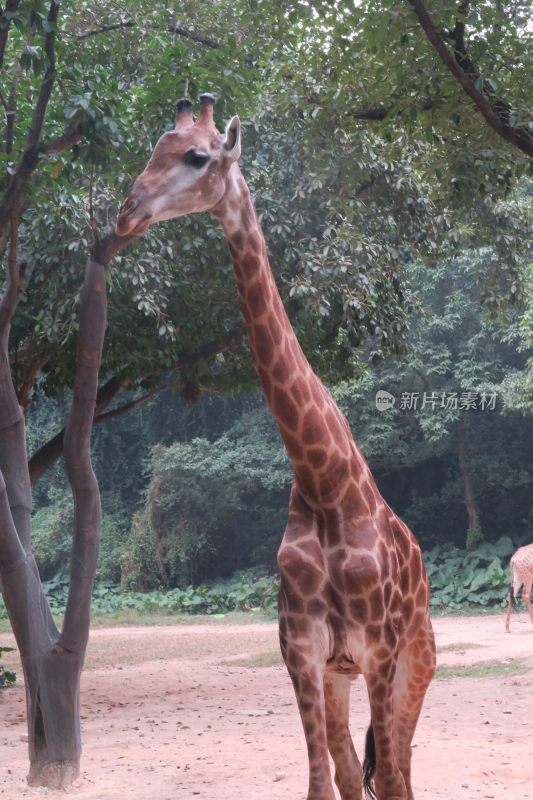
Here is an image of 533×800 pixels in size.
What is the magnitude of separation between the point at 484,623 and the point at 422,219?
28.3 feet

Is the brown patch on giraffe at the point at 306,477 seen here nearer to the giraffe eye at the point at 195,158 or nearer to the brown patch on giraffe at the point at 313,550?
the brown patch on giraffe at the point at 313,550

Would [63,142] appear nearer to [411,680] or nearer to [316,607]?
[316,607]

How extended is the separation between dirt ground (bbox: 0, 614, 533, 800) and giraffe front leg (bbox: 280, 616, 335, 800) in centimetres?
227

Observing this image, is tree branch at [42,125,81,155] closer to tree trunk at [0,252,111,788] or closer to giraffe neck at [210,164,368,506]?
tree trunk at [0,252,111,788]

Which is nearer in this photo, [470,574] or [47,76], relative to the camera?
[47,76]

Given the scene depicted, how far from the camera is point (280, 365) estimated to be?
142 inches

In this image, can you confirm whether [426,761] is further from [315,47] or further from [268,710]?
[315,47]

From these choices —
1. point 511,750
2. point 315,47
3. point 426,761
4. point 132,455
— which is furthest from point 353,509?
point 132,455

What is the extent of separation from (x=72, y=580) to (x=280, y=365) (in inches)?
126

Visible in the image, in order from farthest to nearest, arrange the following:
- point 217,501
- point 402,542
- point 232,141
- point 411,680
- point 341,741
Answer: point 217,501 → point 411,680 → point 402,542 → point 341,741 → point 232,141

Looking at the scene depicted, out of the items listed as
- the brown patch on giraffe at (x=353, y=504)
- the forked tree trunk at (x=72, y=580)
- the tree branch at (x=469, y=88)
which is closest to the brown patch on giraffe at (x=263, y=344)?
the brown patch on giraffe at (x=353, y=504)

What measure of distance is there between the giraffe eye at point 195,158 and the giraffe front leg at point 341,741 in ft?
7.04

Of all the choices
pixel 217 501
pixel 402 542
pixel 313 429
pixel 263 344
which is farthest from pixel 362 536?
pixel 217 501

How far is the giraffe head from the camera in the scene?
3000mm
